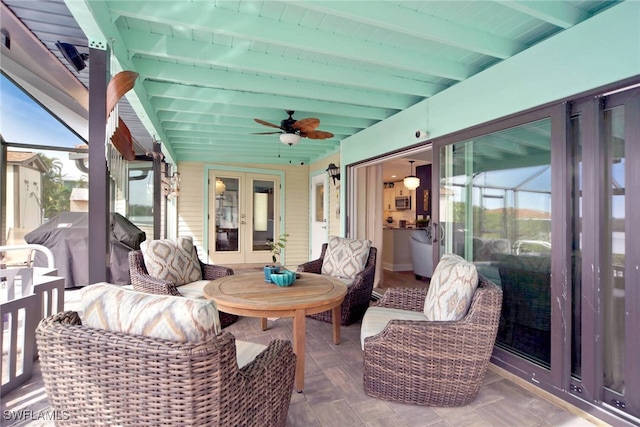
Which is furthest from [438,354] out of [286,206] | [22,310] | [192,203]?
[192,203]

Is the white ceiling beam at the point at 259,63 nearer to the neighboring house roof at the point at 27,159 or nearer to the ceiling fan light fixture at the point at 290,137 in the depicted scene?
the ceiling fan light fixture at the point at 290,137

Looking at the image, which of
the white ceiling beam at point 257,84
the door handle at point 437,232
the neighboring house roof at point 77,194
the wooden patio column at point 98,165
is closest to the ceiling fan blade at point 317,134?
the white ceiling beam at point 257,84

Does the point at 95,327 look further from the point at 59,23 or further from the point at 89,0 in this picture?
the point at 59,23

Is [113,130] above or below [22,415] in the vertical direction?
above

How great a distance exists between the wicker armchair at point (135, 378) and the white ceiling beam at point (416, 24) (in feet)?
6.65

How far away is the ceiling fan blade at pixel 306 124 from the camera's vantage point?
3.43 meters

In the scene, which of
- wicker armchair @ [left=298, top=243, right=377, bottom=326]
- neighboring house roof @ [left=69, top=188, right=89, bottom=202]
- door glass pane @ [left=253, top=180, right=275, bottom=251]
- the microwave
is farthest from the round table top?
the microwave

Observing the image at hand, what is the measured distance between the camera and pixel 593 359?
76.5 inches

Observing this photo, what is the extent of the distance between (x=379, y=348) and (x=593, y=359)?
4.45 ft

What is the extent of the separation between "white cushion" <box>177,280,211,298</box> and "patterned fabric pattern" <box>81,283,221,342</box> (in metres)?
1.91

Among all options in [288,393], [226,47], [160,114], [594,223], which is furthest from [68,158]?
[594,223]

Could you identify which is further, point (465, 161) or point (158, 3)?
point (465, 161)

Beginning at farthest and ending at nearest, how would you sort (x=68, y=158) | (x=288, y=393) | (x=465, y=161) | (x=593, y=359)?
(x=68, y=158), (x=465, y=161), (x=593, y=359), (x=288, y=393)

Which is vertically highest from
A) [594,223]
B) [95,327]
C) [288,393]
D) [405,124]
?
[405,124]
